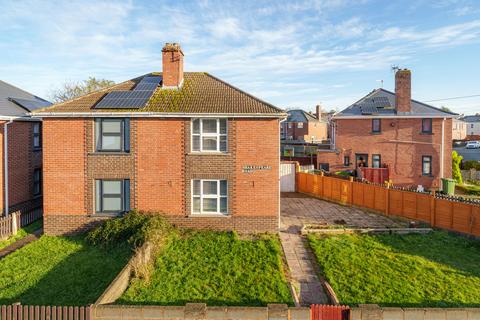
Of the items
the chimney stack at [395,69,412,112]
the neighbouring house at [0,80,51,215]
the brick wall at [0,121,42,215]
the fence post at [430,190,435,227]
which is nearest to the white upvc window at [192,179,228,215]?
the neighbouring house at [0,80,51,215]

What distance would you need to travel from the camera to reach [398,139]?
27.8 m

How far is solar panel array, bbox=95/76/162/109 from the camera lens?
14.5 metres

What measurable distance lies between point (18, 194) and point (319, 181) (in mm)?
19233

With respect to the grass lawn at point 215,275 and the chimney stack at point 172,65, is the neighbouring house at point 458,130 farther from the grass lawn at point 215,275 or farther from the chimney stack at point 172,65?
the grass lawn at point 215,275

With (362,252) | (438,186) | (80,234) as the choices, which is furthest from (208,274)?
(438,186)

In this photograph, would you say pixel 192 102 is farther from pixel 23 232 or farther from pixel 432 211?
pixel 432 211

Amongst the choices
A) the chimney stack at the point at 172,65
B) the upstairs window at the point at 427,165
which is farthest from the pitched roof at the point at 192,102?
the upstairs window at the point at 427,165

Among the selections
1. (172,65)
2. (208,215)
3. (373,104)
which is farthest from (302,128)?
(208,215)

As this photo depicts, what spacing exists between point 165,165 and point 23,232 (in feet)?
26.2

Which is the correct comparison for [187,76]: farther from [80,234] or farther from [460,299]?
[460,299]

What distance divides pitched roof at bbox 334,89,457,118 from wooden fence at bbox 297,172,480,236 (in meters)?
9.43

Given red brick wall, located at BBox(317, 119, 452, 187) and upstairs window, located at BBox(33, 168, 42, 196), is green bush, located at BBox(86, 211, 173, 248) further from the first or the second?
red brick wall, located at BBox(317, 119, 452, 187)

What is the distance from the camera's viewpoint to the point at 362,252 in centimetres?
1245

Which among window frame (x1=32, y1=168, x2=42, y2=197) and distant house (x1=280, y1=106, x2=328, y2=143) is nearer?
window frame (x1=32, y1=168, x2=42, y2=197)
